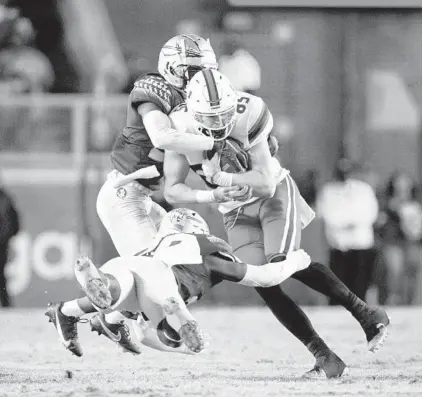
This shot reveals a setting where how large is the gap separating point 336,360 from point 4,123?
17.0 ft

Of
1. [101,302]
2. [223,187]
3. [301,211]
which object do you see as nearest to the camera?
[101,302]

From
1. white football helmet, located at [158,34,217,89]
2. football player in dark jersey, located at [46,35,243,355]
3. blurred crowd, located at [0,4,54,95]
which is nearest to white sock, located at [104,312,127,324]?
football player in dark jersey, located at [46,35,243,355]

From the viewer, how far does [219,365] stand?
757 centimetres

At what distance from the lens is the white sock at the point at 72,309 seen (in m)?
A: 6.67

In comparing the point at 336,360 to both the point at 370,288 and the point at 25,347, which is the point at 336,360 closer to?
the point at 25,347

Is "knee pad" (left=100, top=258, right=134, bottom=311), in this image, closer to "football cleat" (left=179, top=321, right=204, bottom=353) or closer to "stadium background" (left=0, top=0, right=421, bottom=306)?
"football cleat" (left=179, top=321, right=204, bottom=353)

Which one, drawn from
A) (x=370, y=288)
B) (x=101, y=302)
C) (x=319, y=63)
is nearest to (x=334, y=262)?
(x=370, y=288)

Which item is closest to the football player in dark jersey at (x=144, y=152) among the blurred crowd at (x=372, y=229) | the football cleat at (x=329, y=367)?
the football cleat at (x=329, y=367)

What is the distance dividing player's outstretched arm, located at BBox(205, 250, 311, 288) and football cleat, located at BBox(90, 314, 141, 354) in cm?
79

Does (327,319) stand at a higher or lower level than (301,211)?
lower

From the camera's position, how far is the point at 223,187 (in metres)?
6.62

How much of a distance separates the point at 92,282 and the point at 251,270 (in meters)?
0.84

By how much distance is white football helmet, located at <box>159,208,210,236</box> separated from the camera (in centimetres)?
646

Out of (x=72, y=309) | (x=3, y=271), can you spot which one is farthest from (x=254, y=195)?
(x=3, y=271)
